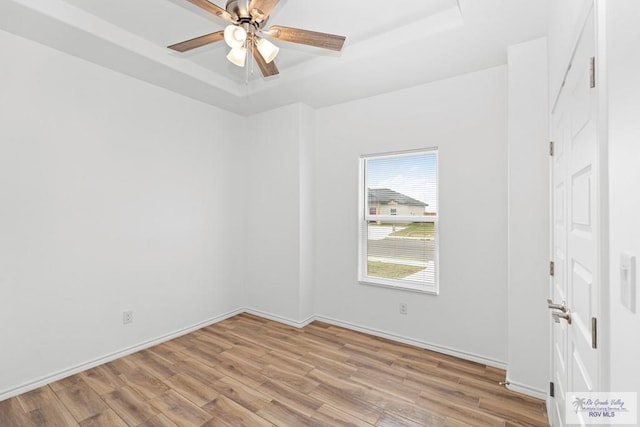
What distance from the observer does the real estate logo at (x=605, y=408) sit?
643 mm

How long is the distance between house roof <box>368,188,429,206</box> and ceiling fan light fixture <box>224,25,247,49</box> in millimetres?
2164

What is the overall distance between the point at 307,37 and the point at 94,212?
2.43 meters

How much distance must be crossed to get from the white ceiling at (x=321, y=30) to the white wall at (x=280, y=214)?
→ 73 cm

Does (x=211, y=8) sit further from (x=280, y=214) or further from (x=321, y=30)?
(x=280, y=214)

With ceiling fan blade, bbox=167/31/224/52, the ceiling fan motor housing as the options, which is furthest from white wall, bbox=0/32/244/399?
the ceiling fan motor housing

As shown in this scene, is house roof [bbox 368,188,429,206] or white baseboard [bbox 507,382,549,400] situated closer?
white baseboard [bbox 507,382,549,400]

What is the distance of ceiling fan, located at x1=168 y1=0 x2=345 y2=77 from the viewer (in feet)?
5.55

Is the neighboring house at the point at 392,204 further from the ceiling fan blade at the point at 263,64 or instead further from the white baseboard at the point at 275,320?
the ceiling fan blade at the point at 263,64

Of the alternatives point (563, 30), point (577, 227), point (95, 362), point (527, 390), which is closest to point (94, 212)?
point (95, 362)

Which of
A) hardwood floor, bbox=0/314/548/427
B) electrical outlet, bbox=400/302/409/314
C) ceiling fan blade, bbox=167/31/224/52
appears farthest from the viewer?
electrical outlet, bbox=400/302/409/314

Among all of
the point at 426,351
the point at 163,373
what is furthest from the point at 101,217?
the point at 426,351

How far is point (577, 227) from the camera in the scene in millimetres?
1249

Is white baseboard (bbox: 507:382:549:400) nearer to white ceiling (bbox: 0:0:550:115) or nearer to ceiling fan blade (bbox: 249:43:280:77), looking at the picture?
white ceiling (bbox: 0:0:550:115)

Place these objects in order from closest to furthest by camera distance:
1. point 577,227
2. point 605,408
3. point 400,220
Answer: point 605,408, point 577,227, point 400,220
